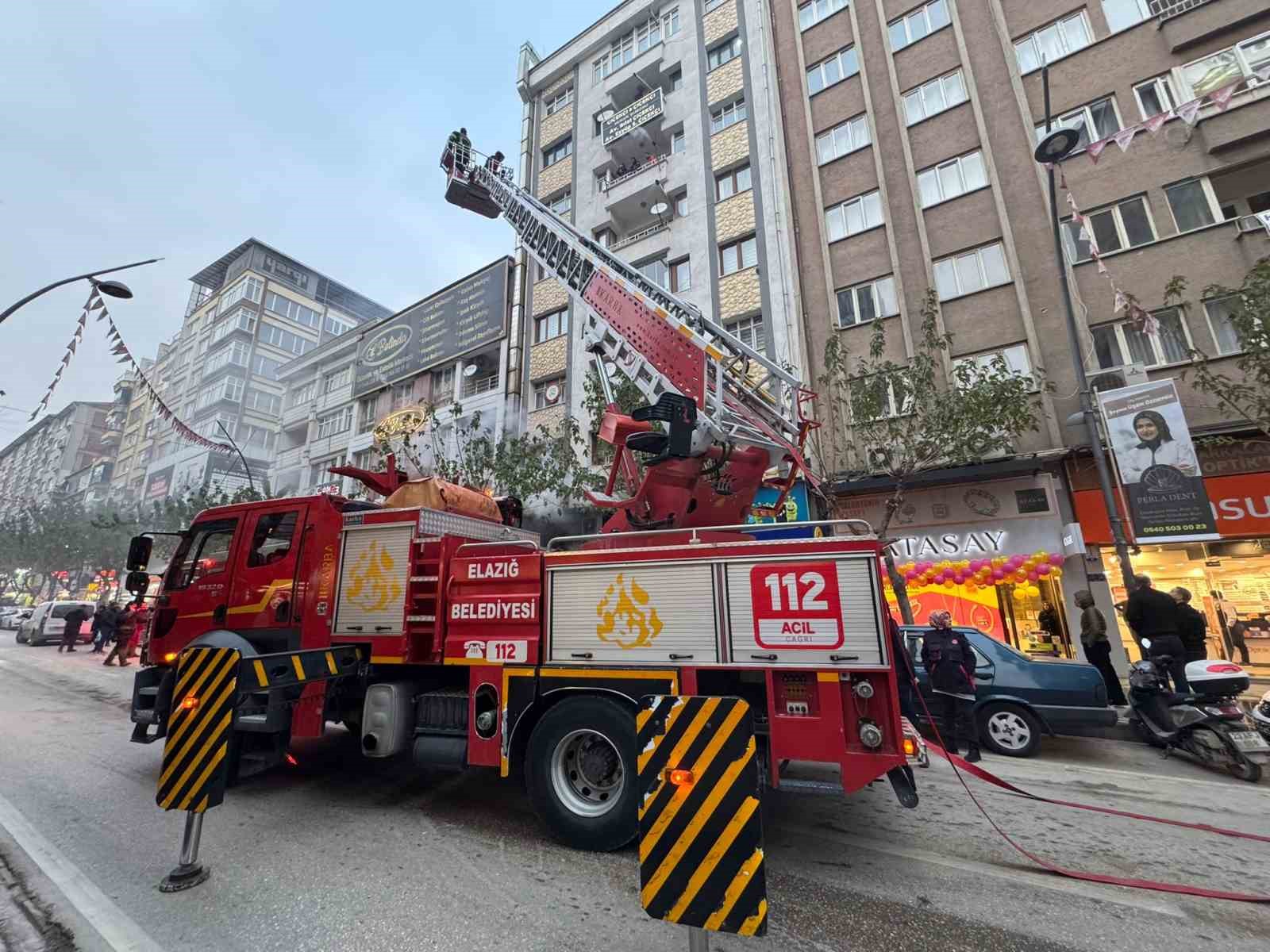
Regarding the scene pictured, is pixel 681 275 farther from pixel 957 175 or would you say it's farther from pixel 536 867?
pixel 536 867

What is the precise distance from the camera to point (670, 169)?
2091cm

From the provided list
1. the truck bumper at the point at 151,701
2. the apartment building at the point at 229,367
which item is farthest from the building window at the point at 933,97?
the apartment building at the point at 229,367

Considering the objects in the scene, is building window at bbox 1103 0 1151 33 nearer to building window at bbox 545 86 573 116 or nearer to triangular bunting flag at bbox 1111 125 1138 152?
triangular bunting flag at bbox 1111 125 1138 152

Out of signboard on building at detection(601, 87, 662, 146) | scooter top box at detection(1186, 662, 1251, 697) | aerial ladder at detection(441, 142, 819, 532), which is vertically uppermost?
signboard on building at detection(601, 87, 662, 146)

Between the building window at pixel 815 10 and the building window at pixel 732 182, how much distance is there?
525cm

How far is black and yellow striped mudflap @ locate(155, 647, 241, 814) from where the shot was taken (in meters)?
3.82

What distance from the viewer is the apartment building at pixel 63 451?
6700 cm

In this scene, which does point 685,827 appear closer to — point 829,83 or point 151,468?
point 829,83

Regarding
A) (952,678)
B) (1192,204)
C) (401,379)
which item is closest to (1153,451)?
(952,678)

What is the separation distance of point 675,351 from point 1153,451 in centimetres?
973

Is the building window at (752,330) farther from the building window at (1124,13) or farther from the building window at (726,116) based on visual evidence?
the building window at (1124,13)

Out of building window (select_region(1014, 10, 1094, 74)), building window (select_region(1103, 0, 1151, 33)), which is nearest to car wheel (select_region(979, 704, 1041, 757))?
building window (select_region(1014, 10, 1094, 74))

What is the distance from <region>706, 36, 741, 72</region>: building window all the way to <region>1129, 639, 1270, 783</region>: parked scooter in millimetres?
22550

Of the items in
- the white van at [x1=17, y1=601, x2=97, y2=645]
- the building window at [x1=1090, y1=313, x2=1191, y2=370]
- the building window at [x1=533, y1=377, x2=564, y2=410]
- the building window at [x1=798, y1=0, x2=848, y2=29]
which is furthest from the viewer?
the white van at [x1=17, y1=601, x2=97, y2=645]
